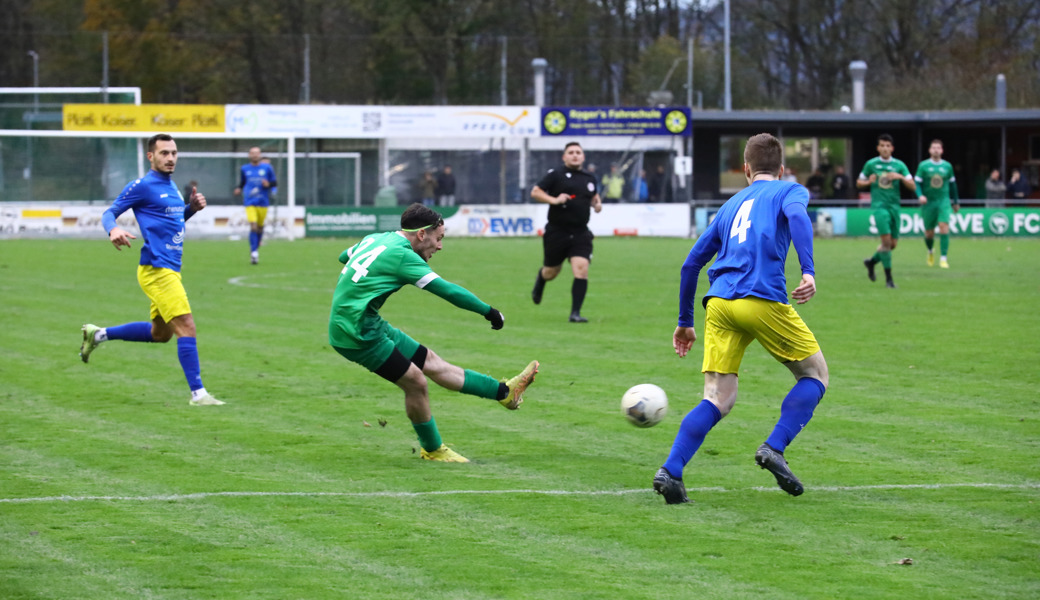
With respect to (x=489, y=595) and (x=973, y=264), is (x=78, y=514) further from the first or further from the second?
(x=973, y=264)

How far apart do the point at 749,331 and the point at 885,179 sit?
13.6m

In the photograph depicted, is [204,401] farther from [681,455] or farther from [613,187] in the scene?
[613,187]

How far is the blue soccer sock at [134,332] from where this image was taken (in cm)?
1022

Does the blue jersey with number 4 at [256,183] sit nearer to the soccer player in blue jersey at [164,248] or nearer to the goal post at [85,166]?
the goal post at [85,166]

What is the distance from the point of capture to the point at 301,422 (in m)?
9.05

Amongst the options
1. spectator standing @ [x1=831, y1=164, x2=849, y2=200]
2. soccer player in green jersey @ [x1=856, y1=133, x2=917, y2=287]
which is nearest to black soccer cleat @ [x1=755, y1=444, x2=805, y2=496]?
soccer player in green jersey @ [x1=856, y1=133, x2=917, y2=287]

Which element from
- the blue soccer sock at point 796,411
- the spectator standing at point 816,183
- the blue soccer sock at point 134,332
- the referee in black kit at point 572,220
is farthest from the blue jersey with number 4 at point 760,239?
the spectator standing at point 816,183

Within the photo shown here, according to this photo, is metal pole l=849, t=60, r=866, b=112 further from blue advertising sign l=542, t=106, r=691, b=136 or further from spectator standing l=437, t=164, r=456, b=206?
spectator standing l=437, t=164, r=456, b=206

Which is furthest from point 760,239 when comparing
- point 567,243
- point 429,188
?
point 429,188

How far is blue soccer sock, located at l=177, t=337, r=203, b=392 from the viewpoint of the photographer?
9758mm

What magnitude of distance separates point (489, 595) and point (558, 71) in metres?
49.2

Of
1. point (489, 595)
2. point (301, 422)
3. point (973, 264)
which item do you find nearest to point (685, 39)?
point (973, 264)

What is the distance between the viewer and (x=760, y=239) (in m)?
6.41

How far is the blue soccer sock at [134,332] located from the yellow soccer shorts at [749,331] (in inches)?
211
